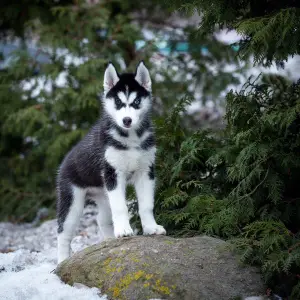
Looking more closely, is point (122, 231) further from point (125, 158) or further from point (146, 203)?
point (125, 158)

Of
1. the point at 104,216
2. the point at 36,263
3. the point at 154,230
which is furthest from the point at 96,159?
the point at 36,263

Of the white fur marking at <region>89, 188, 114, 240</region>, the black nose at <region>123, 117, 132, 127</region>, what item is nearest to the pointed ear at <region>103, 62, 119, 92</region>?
the black nose at <region>123, 117, 132, 127</region>

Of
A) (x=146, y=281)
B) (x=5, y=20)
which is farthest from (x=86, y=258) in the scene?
(x=5, y=20)

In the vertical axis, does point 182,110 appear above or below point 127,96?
below

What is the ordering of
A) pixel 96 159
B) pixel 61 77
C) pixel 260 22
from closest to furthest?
pixel 260 22
pixel 96 159
pixel 61 77

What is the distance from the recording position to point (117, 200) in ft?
16.7

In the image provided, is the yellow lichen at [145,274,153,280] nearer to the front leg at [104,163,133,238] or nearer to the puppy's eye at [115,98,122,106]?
the front leg at [104,163,133,238]

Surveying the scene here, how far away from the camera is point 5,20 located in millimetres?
9797

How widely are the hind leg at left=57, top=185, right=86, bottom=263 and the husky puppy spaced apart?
0.04 ft

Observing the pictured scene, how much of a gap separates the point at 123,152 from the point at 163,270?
1.28 meters

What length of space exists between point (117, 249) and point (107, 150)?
3.26 ft

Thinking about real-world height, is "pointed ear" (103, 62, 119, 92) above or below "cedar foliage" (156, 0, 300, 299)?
above

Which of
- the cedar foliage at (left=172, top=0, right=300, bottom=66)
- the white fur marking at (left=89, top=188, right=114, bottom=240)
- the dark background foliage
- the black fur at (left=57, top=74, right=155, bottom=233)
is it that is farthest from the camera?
the white fur marking at (left=89, top=188, right=114, bottom=240)

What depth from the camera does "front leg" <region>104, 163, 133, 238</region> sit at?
200 inches
